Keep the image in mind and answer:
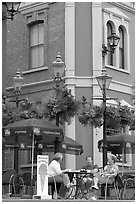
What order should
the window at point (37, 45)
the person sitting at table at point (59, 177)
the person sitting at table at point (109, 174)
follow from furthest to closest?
the window at point (37, 45) < the person sitting at table at point (109, 174) < the person sitting at table at point (59, 177)

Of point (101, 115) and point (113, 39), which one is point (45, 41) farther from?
point (101, 115)

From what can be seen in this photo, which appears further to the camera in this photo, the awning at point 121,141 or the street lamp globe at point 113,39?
the street lamp globe at point 113,39

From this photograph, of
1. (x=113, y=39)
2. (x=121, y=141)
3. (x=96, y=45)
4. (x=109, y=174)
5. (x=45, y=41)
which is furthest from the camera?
(x=45, y=41)

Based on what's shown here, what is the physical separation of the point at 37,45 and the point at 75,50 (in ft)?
8.40

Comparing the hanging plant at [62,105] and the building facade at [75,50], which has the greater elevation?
the building facade at [75,50]

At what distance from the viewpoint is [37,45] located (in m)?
22.3

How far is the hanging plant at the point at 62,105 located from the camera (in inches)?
618

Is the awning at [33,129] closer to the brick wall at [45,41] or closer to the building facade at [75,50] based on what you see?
the building facade at [75,50]

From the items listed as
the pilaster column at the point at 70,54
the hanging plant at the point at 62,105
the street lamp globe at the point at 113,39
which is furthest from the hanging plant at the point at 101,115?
the street lamp globe at the point at 113,39

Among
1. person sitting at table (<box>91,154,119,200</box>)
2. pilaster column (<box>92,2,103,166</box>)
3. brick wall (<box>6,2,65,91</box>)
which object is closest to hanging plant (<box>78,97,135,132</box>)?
pilaster column (<box>92,2,103,166</box>)

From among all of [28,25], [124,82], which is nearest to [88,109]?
[124,82]

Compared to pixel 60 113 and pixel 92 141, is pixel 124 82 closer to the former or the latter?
pixel 92 141

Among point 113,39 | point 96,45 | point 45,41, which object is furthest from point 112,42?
point 45,41

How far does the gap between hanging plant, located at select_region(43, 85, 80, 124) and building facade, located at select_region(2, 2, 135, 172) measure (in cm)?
382
